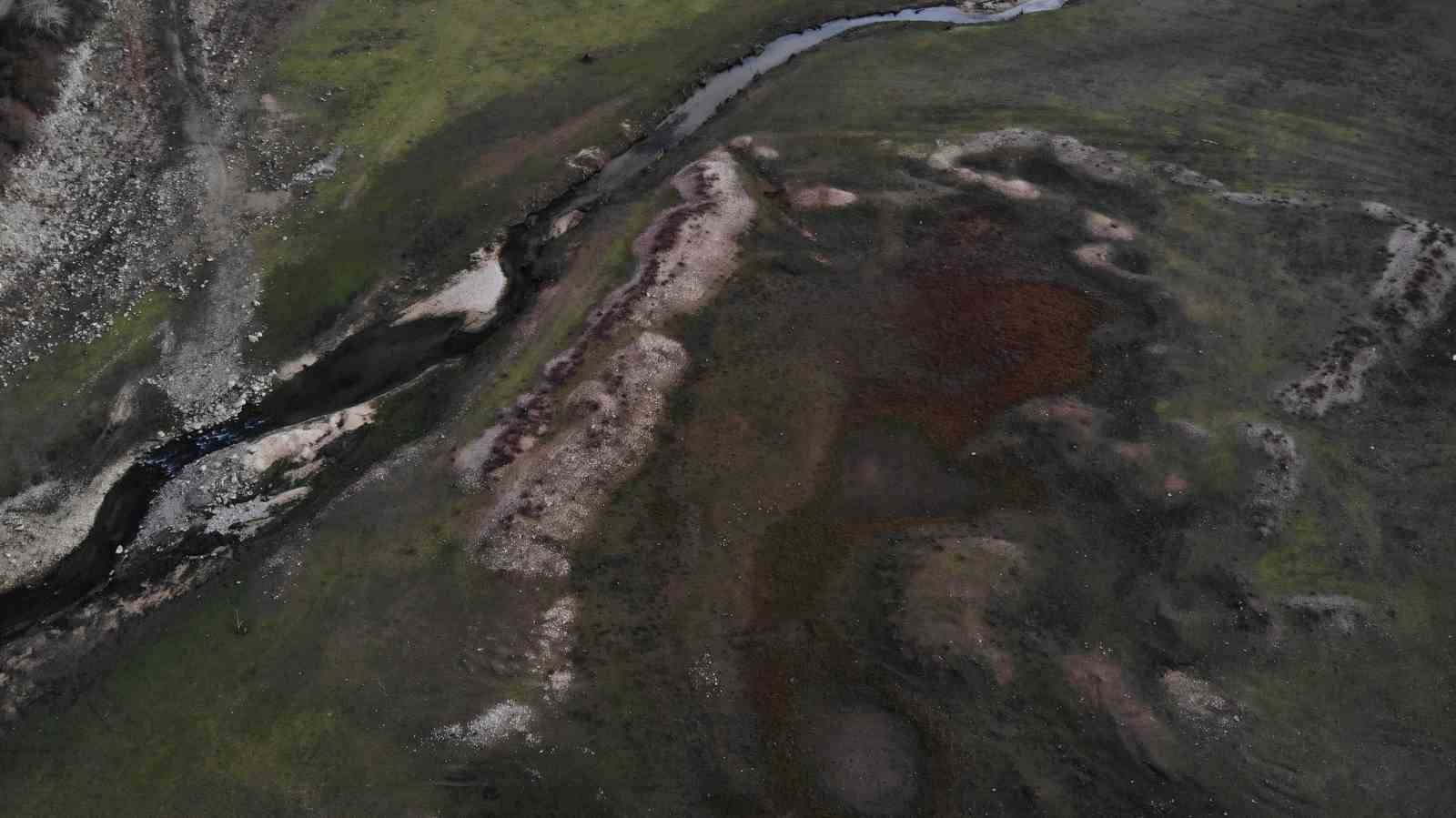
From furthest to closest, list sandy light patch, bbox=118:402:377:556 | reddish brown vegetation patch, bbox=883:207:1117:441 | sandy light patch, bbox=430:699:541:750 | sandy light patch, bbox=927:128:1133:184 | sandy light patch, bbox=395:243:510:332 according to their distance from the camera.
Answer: sandy light patch, bbox=927:128:1133:184 < sandy light patch, bbox=395:243:510:332 < reddish brown vegetation patch, bbox=883:207:1117:441 < sandy light patch, bbox=118:402:377:556 < sandy light patch, bbox=430:699:541:750

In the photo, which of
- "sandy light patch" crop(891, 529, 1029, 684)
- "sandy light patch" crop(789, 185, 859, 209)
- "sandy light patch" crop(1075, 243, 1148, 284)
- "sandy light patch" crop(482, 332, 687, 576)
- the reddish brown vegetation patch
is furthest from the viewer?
"sandy light patch" crop(789, 185, 859, 209)

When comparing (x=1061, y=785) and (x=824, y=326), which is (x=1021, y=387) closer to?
(x=824, y=326)

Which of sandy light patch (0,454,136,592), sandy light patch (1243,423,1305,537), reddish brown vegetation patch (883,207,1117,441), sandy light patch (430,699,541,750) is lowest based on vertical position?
sandy light patch (1243,423,1305,537)

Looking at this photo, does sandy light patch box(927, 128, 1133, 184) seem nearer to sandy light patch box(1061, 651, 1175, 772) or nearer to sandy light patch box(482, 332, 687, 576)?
sandy light patch box(482, 332, 687, 576)

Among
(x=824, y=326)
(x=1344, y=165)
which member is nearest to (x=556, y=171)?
(x=824, y=326)

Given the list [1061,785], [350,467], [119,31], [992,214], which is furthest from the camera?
[119,31]

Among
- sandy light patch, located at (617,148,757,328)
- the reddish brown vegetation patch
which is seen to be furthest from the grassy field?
sandy light patch, located at (617,148,757,328)

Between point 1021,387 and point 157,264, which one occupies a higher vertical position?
point 157,264

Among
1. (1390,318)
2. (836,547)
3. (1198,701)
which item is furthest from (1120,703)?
(1390,318)
